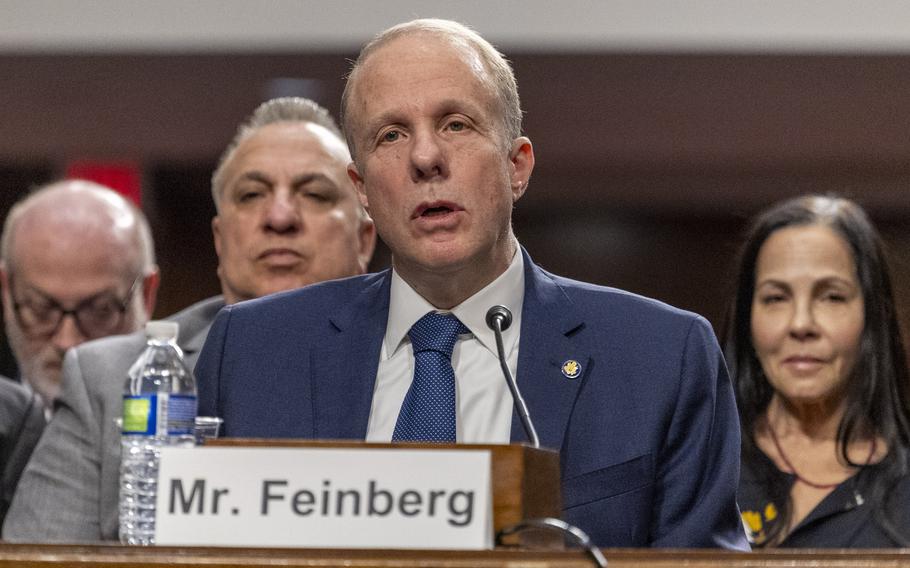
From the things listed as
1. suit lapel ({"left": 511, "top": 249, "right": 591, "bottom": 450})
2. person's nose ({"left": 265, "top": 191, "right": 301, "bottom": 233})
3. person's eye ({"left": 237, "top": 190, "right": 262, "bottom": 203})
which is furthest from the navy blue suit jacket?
person's eye ({"left": 237, "top": 190, "right": 262, "bottom": 203})

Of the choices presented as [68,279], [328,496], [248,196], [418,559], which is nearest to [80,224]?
[68,279]

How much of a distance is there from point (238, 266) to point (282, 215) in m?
0.14

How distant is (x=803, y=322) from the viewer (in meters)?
2.70

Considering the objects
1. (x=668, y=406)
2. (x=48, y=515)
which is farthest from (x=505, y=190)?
(x=48, y=515)

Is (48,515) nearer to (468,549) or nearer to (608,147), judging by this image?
(468,549)

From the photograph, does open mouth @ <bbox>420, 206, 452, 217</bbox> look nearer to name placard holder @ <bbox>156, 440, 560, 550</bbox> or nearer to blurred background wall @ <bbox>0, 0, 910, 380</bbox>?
name placard holder @ <bbox>156, 440, 560, 550</bbox>

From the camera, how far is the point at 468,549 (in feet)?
3.82

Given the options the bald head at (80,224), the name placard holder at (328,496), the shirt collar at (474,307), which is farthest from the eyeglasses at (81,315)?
the name placard holder at (328,496)

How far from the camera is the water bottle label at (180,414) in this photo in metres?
1.52

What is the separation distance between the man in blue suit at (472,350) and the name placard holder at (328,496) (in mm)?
527

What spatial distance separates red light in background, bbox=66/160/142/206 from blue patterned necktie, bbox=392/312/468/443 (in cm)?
269

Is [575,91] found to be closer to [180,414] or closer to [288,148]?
[288,148]

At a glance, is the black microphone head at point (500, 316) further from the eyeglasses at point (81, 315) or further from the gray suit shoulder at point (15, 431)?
the eyeglasses at point (81, 315)

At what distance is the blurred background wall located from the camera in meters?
3.82
